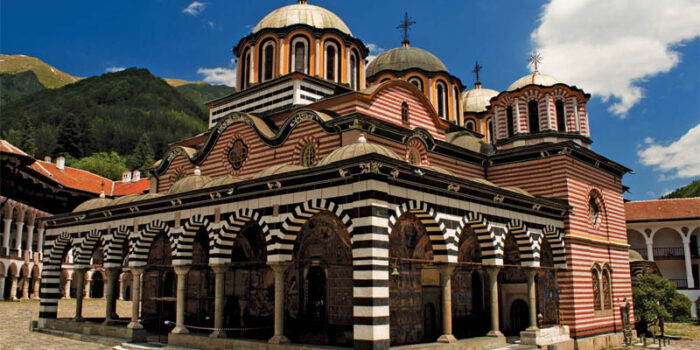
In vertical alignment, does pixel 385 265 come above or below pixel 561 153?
below

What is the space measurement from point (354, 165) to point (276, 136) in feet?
22.5

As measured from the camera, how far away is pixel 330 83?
853 inches

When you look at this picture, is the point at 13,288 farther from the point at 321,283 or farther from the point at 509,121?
the point at 509,121

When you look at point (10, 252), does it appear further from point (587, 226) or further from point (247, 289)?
point (587, 226)

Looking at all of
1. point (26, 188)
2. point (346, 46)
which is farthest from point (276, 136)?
point (26, 188)

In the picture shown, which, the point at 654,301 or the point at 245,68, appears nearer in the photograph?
the point at 245,68

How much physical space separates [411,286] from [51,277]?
13099mm

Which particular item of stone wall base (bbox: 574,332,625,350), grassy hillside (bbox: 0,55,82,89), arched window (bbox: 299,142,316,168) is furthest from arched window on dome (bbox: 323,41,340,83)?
grassy hillside (bbox: 0,55,82,89)

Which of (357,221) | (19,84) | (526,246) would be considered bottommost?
(526,246)

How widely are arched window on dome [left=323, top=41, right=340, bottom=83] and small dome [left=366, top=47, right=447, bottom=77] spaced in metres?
4.59

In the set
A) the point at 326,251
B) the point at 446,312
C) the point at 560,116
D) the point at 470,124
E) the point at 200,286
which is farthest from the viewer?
the point at 470,124

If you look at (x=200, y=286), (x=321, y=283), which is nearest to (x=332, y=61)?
(x=321, y=283)

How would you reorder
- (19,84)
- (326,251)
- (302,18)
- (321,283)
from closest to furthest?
(326,251)
(321,283)
(302,18)
(19,84)

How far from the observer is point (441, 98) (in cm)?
2586
